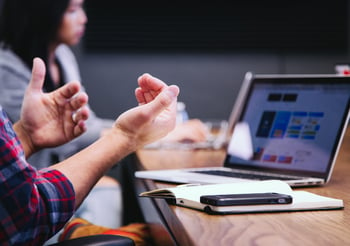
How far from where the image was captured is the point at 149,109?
→ 4.23 ft

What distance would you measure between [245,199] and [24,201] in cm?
40

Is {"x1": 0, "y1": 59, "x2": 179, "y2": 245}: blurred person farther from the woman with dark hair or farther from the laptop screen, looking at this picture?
the woman with dark hair

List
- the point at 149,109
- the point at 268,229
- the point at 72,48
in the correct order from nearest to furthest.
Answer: the point at 268,229 < the point at 149,109 < the point at 72,48

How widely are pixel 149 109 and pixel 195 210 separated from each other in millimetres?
300

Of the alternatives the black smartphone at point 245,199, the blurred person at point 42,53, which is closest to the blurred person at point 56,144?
the black smartphone at point 245,199

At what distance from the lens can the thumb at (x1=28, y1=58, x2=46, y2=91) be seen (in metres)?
1.61

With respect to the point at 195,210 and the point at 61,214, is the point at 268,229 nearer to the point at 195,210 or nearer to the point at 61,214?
the point at 195,210

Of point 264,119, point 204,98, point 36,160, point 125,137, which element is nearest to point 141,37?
point 204,98

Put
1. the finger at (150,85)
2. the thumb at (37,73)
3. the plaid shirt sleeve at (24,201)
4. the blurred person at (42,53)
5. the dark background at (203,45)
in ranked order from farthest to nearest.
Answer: the dark background at (203,45) → the blurred person at (42,53) → the thumb at (37,73) → the finger at (150,85) → the plaid shirt sleeve at (24,201)

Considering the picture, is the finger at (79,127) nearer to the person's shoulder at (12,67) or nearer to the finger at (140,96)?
the finger at (140,96)

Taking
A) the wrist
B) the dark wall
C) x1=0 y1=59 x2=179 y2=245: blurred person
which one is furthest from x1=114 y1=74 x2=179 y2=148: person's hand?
the dark wall

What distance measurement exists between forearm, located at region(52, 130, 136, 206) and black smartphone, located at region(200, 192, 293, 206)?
1.06 ft

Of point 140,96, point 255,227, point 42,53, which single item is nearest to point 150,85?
point 140,96

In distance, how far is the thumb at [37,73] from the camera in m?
1.61
